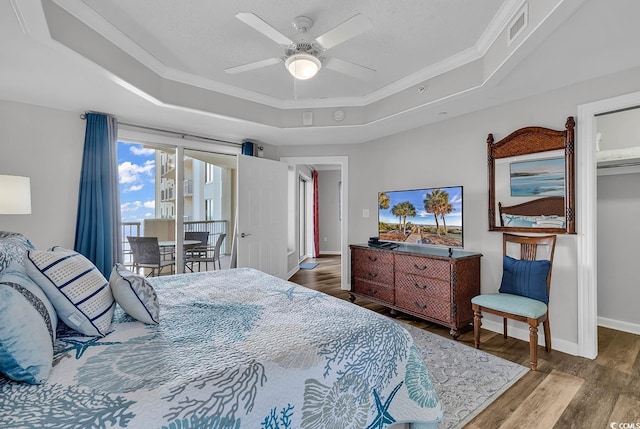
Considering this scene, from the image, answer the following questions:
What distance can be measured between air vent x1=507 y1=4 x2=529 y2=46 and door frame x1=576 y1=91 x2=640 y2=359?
3.41ft

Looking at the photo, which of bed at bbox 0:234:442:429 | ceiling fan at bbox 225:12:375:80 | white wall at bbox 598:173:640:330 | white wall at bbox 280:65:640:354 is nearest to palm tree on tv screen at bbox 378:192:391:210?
white wall at bbox 280:65:640:354

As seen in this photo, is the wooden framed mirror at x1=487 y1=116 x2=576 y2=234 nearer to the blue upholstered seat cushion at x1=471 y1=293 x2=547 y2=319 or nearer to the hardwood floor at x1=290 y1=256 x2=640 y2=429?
the blue upholstered seat cushion at x1=471 y1=293 x2=547 y2=319

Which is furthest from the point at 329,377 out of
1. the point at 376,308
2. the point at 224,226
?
the point at 224,226

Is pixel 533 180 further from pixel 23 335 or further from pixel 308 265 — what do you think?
pixel 308 265

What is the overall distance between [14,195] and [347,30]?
2.72 m

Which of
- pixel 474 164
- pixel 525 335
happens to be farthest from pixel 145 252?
pixel 525 335

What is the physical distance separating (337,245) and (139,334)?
759 centimetres

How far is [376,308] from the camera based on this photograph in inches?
157

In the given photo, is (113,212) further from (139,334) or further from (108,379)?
(108,379)

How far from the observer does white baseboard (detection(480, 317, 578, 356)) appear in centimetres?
265

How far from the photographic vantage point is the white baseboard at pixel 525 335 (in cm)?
265

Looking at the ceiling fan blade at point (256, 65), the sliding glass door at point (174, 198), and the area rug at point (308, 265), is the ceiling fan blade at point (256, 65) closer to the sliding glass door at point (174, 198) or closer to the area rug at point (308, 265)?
the sliding glass door at point (174, 198)

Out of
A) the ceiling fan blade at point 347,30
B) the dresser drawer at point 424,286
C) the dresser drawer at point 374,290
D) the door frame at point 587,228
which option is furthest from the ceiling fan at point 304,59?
the dresser drawer at point 374,290

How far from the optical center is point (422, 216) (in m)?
3.57
